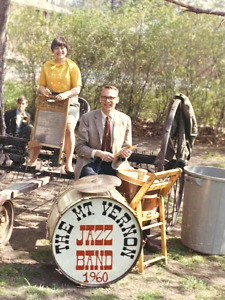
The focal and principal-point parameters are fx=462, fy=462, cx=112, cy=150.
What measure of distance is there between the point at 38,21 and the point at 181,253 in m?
9.52

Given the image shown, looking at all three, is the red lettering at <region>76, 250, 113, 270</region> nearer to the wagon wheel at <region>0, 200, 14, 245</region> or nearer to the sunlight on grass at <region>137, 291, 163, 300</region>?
the sunlight on grass at <region>137, 291, 163, 300</region>

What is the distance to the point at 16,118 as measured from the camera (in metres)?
7.17

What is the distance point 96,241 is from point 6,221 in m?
1.17

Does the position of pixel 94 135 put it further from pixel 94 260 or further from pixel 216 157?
pixel 216 157

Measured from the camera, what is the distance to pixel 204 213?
16.2 feet

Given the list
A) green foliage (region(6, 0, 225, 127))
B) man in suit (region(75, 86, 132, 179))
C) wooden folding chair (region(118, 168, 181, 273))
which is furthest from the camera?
green foliage (region(6, 0, 225, 127))

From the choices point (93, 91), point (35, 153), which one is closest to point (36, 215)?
point (35, 153)

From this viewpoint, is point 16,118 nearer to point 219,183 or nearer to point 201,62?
point 219,183

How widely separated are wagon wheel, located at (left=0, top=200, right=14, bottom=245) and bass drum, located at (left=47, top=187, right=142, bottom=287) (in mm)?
781

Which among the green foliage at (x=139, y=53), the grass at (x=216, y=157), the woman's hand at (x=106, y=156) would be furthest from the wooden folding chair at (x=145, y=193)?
the green foliage at (x=139, y=53)

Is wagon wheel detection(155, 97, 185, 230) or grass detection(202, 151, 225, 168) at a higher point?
wagon wheel detection(155, 97, 185, 230)

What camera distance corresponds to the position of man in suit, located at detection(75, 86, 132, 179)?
478 centimetres

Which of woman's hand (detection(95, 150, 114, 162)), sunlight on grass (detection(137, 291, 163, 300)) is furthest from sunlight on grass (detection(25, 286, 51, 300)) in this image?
woman's hand (detection(95, 150, 114, 162))

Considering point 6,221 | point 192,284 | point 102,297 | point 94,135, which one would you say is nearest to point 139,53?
point 94,135
